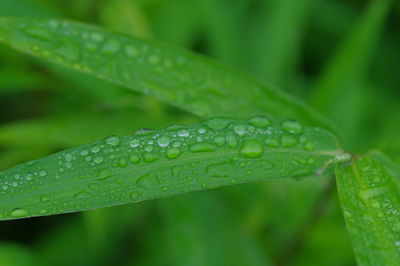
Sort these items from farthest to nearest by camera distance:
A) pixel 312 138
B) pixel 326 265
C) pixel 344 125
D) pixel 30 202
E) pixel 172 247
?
pixel 344 125 < pixel 326 265 < pixel 172 247 < pixel 312 138 < pixel 30 202

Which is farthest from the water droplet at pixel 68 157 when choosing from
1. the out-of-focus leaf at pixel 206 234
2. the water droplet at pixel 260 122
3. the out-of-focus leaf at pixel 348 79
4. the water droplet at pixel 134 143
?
the out-of-focus leaf at pixel 348 79

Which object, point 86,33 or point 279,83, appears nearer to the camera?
point 86,33

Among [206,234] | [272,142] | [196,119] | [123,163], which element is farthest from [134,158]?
[196,119]

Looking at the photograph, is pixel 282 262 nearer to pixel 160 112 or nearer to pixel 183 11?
pixel 160 112

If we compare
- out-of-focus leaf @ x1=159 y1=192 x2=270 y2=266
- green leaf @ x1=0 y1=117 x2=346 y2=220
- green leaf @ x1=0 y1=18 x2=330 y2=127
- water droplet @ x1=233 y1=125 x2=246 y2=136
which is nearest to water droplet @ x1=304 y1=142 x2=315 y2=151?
green leaf @ x1=0 y1=117 x2=346 y2=220

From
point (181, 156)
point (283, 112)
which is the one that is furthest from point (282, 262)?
point (181, 156)

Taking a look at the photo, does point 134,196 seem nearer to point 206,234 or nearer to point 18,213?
point 18,213
